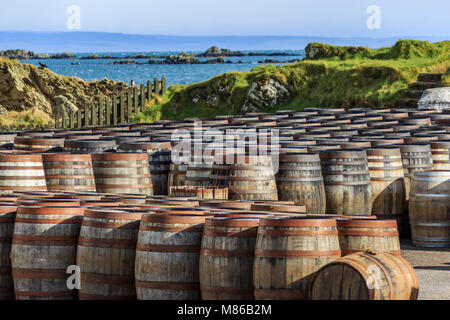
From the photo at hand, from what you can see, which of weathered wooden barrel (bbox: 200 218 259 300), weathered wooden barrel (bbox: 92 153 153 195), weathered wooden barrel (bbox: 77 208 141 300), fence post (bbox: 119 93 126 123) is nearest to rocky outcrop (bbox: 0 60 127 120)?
fence post (bbox: 119 93 126 123)

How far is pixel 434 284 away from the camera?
1164cm

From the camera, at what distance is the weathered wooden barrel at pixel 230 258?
370 inches

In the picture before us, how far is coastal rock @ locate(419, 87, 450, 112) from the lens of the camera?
29.2m

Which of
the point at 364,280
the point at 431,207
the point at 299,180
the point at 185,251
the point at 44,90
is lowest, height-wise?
the point at 431,207

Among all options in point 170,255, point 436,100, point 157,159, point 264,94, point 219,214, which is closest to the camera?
point 170,255

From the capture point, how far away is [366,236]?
9914 mm

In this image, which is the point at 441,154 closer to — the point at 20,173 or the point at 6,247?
the point at 20,173

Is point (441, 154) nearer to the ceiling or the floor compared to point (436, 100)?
nearer to the floor

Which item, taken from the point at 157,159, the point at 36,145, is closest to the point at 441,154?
the point at 157,159

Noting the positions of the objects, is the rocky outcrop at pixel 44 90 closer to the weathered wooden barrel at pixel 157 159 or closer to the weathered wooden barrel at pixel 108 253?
the weathered wooden barrel at pixel 157 159

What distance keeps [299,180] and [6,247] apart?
519 centimetres

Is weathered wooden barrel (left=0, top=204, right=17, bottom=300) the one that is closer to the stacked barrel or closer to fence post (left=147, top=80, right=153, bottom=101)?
the stacked barrel

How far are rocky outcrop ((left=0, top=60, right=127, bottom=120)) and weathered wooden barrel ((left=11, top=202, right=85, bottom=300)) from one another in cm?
3635
